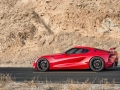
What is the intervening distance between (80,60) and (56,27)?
15.7 metres

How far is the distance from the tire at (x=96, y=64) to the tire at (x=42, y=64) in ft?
7.51

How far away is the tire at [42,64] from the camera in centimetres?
1742

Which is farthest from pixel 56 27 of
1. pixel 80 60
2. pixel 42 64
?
pixel 80 60

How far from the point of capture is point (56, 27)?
32.8 m

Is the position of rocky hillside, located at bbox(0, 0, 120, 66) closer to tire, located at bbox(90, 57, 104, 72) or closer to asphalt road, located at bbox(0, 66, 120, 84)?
tire, located at bbox(90, 57, 104, 72)

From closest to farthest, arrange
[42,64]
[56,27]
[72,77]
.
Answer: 1. [72,77]
2. [42,64]
3. [56,27]

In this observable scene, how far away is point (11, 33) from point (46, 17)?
4268 mm

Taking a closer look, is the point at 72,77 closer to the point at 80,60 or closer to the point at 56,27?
the point at 80,60

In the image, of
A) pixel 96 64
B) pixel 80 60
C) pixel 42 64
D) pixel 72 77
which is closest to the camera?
pixel 72 77

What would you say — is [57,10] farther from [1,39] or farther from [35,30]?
[1,39]

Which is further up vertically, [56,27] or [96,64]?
[56,27]

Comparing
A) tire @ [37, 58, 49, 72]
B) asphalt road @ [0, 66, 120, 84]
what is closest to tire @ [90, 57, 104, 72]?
asphalt road @ [0, 66, 120, 84]

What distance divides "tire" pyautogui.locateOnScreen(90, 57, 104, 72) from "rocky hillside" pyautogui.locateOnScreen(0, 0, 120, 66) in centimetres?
1240

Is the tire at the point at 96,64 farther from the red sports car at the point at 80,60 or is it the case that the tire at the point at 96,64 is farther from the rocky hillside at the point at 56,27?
the rocky hillside at the point at 56,27
